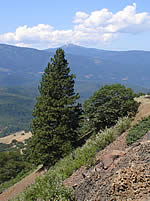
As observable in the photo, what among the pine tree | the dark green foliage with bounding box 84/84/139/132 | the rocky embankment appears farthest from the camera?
the pine tree

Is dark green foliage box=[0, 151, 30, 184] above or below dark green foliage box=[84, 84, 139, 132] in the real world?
below

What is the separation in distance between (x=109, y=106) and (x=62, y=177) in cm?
896

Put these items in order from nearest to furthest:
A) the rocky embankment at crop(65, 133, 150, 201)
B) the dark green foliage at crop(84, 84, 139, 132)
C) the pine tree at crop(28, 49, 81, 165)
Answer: the rocky embankment at crop(65, 133, 150, 201)
the dark green foliage at crop(84, 84, 139, 132)
the pine tree at crop(28, 49, 81, 165)

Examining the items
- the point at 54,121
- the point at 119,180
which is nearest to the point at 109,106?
the point at 54,121

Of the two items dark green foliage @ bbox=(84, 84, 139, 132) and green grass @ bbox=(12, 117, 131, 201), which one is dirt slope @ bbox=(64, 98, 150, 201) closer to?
green grass @ bbox=(12, 117, 131, 201)

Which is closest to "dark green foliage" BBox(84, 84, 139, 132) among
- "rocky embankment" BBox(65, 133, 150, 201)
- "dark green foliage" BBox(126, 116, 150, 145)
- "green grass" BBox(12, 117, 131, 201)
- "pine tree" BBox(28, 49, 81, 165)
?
"pine tree" BBox(28, 49, 81, 165)

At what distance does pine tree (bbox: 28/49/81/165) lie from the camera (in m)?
17.9

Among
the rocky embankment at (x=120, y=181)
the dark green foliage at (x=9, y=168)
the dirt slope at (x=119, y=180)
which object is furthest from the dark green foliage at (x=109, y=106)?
the dark green foliage at (x=9, y=168)

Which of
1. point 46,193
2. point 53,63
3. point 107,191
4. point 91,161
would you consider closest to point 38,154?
point 53,63

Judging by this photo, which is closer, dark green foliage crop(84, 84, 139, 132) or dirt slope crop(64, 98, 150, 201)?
dirt slope crop(64, 98, 150, 201)

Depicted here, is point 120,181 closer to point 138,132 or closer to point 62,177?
point 62,177

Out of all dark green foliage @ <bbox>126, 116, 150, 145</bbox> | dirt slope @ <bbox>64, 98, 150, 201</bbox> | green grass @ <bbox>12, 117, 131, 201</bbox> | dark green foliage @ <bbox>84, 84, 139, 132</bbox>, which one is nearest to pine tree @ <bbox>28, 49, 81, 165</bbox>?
dark green foliage @ <bbox>84, 84, 139, 132</bbox>

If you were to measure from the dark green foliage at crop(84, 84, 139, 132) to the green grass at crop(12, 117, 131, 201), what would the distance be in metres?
3.22

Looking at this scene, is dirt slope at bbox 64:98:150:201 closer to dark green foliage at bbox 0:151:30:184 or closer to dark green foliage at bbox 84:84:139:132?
dark green foliage at bbox 84:84:139:132
